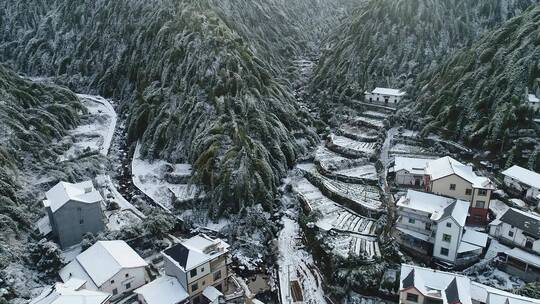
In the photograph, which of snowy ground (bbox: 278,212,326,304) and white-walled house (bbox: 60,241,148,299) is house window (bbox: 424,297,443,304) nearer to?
snowy ground (bbox: 278,212,326,304)

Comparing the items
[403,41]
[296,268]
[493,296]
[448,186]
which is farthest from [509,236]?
[403,41]

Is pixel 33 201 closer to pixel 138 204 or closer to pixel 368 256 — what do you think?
pixel 138 204

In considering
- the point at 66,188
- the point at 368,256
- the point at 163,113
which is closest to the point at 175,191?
the point at 66,188

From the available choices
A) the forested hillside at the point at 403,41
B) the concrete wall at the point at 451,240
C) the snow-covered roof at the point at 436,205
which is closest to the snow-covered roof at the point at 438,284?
the concrete wall at the point at 451,240

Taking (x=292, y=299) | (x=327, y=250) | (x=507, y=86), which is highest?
(x=507, y=86)

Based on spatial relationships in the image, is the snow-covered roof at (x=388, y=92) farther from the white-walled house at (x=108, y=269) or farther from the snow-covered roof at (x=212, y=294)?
the white-walled house at (x=108, y=269)

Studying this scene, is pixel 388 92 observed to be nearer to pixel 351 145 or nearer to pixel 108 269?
pixel 351 145

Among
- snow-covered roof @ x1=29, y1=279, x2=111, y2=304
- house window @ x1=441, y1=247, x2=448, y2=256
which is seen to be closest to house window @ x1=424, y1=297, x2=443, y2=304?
house window @ x1=441, y1=247, x2=448, y2=256
